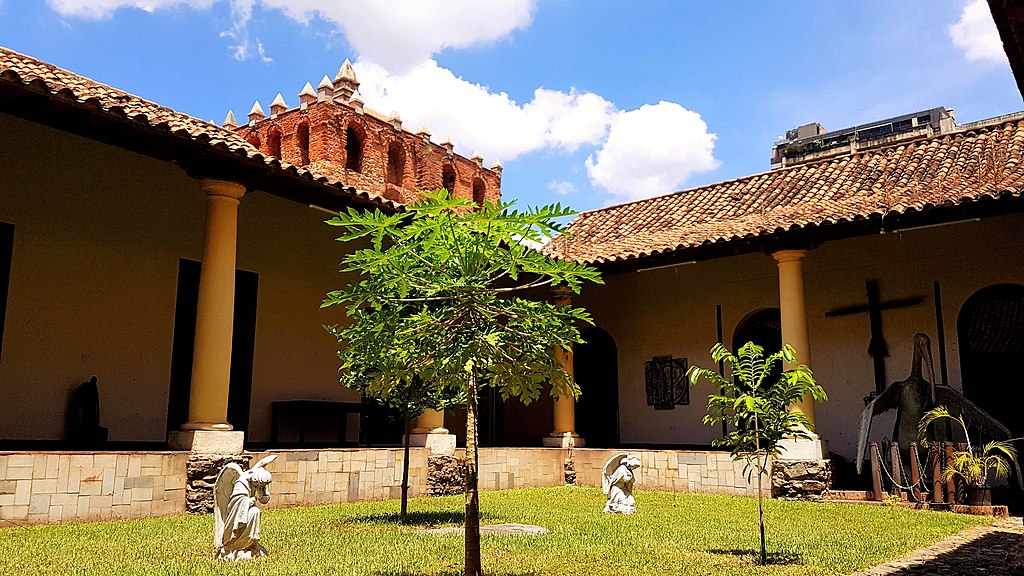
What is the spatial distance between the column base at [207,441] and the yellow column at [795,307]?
289 inches

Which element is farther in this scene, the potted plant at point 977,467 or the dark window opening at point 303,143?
the dark window opening at point 303,143

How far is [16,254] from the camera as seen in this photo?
9586 mm

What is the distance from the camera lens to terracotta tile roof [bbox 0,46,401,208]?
22.9ft

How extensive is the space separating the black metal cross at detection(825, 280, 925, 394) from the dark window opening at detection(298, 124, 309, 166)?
1959 cm

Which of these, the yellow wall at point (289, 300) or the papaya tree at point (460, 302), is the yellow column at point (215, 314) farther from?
the papaya tree at point (460, 302)

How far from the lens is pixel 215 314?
903 cm

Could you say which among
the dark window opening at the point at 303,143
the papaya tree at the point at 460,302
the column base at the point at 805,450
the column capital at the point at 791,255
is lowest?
the column base at the point at 805,450

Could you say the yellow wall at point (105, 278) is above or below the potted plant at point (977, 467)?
above

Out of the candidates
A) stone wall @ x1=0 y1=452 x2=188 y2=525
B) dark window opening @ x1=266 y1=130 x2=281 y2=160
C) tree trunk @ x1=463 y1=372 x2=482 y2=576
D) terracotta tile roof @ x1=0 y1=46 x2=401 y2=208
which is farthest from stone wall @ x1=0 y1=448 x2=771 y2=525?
dark window opening @ x1=266 y1=130 x2=281 y2=160

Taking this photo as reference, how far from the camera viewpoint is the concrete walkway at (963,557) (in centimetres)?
569

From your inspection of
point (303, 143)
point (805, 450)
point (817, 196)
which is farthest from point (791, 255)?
point (303, 143)

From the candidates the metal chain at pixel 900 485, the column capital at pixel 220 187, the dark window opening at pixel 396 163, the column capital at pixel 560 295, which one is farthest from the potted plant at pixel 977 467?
the dark window opening at pixel 396 163

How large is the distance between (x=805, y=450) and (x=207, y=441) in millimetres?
7563

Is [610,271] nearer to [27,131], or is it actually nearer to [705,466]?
[705,466]
